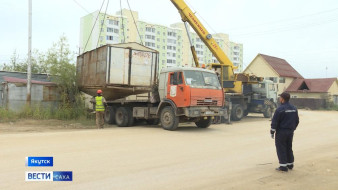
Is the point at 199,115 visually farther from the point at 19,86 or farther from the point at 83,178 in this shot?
the point at 19,86

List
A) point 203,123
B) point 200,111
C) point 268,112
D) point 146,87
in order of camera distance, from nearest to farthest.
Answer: point 200,111, point 203,123, point 146,87, point 268,112

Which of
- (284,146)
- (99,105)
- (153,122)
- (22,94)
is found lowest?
(153,122)

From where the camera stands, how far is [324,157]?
736 centimetres

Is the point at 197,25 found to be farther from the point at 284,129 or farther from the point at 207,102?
the point at 284,129

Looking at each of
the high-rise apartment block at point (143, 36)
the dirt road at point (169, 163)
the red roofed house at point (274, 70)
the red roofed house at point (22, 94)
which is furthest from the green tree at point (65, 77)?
the high-rise apartment block at point (143, 36)

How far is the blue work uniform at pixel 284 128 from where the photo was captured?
5867 mm

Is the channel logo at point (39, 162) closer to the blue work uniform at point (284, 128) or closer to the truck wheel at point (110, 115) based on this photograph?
the blue work uniform at point (284, 128)

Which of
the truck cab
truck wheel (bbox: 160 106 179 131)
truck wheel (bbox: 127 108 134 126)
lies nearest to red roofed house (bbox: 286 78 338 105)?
the truck cab

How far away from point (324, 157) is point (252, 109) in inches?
555

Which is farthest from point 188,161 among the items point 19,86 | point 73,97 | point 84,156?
point 19,86

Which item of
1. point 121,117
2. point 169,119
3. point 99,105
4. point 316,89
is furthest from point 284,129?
point 316,89

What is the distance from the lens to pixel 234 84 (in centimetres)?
1923

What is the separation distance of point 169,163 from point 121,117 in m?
8.41

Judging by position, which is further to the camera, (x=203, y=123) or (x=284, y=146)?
(x=203, y=123)
